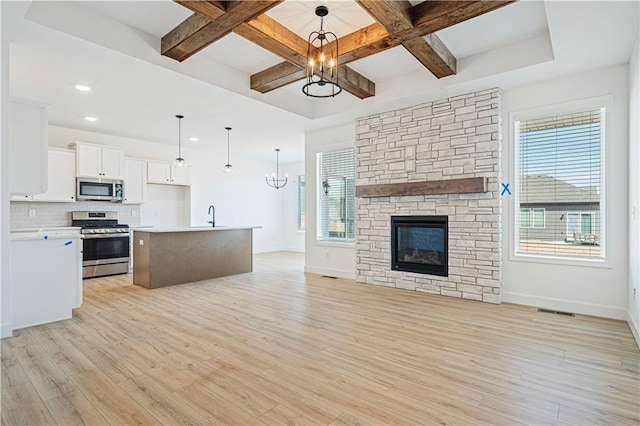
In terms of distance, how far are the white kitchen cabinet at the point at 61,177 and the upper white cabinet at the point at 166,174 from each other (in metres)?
1.36

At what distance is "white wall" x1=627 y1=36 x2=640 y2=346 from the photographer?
9.87 feet

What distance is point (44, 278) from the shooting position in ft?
11.6

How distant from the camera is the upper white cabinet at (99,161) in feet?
19.8

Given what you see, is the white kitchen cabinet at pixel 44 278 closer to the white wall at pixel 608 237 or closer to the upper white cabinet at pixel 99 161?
the upper white cabinet at pixel 99 161

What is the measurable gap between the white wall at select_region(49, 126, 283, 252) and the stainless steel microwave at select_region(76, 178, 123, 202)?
32.6 inches

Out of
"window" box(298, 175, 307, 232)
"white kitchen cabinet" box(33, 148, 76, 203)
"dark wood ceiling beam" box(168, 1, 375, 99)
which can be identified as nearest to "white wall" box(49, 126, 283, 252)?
"white kitchen cabinet" box(33, 148, 76, 203)

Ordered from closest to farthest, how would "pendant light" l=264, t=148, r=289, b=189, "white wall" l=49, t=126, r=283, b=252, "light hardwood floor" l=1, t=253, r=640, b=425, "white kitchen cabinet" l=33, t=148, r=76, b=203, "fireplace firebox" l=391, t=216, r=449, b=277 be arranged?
"light hardwood floor" l=1, t=253, r=640, b=425
"fireplace firebox" l=391, t=216, r=449, b=277
"white kitchen cabinet" l=33, t=148, r=76, b=203
"white wall" l=49, t=126, r=283, b=252
"pendant light" l=264, t=148, r=289, b=189

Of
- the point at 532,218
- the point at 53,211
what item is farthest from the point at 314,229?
the point at 53,211

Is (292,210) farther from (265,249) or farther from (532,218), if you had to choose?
(532,218)

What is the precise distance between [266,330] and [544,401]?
227cm

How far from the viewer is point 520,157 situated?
14.2 feet

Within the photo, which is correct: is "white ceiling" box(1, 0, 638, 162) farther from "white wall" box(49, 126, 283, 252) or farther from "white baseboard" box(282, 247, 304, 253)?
"white baseboard" box(282, 247, 304, 253)

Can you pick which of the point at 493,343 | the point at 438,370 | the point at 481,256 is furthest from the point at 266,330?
the point at 481,256

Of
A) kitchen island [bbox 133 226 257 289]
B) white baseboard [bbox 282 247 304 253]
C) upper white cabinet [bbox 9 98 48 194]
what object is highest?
upper white cabinet [bbox 9 98 48 194]
